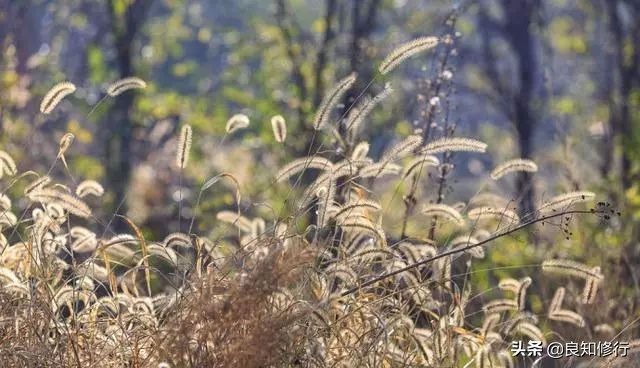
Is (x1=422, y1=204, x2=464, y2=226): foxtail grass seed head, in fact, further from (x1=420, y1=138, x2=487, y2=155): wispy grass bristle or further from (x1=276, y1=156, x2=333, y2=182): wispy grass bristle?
(x1=276, y1=156, x2=333, y2=182): wispy grass bristle

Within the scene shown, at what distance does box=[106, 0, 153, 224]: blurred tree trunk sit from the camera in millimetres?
10266

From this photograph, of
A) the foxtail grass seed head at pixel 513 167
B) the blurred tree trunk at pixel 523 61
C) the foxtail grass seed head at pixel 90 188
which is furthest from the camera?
the blurred tree trunk at pixel 523 61

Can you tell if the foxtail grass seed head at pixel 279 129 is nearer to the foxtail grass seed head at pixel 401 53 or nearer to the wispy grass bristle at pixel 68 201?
the foxtail grass seed head at pixel 401 53

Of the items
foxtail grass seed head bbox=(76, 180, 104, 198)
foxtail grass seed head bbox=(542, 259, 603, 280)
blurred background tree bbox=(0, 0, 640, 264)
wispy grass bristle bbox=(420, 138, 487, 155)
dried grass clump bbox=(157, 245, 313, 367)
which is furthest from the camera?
blurred background tree bbox=(0, 0, 640, 264)

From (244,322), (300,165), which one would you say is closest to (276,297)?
(244,322)

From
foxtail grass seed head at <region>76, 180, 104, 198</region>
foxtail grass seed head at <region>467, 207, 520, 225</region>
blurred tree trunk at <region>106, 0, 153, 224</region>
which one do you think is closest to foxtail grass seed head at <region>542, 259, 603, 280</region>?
foxtail grass seed head at <region>467, 207, 520, 225</region>

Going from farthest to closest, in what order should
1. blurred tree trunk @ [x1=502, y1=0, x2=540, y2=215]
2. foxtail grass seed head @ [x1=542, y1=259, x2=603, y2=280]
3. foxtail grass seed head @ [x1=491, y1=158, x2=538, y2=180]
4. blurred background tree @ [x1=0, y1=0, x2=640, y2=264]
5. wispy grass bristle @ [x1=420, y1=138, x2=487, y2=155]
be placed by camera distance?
blurred tree trunk @ [x1=502, y1=0, x2=540, y2=215]
blurred background tree @ [x1=0, y1=0, x2=640, y2=264]
foxtail grass seed head @ [x1=491, y1=158, x2=538, y2=180]
wispy grass bristle @ [x1=420, y1=138, x2=487, y2=155]
foxtail grass seed head @ [x1=542, y1=259, x2=603, y2=280]

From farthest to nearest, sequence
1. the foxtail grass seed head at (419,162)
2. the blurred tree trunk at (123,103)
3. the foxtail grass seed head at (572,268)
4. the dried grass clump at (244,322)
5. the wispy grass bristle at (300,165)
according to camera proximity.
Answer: the blurred tree trunk at (123,103) → the foxtail grass seed head at (419,162) → the wispy grass bristle at (300,165) → the foxtail grass seed head at (572,268) → the dried grass clump at (244,322)

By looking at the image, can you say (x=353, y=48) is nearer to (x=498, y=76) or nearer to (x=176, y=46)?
(x=498, y=76)

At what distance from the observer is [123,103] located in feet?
35.6

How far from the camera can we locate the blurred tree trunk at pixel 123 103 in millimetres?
10266

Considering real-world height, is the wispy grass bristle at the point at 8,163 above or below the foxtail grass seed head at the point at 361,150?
above

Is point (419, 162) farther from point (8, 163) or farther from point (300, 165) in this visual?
point (8, 163)

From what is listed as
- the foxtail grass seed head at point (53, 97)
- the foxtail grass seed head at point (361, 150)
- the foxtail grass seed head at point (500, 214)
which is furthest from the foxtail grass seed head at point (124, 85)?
the foxtail grass seed head at point (500, 214)
